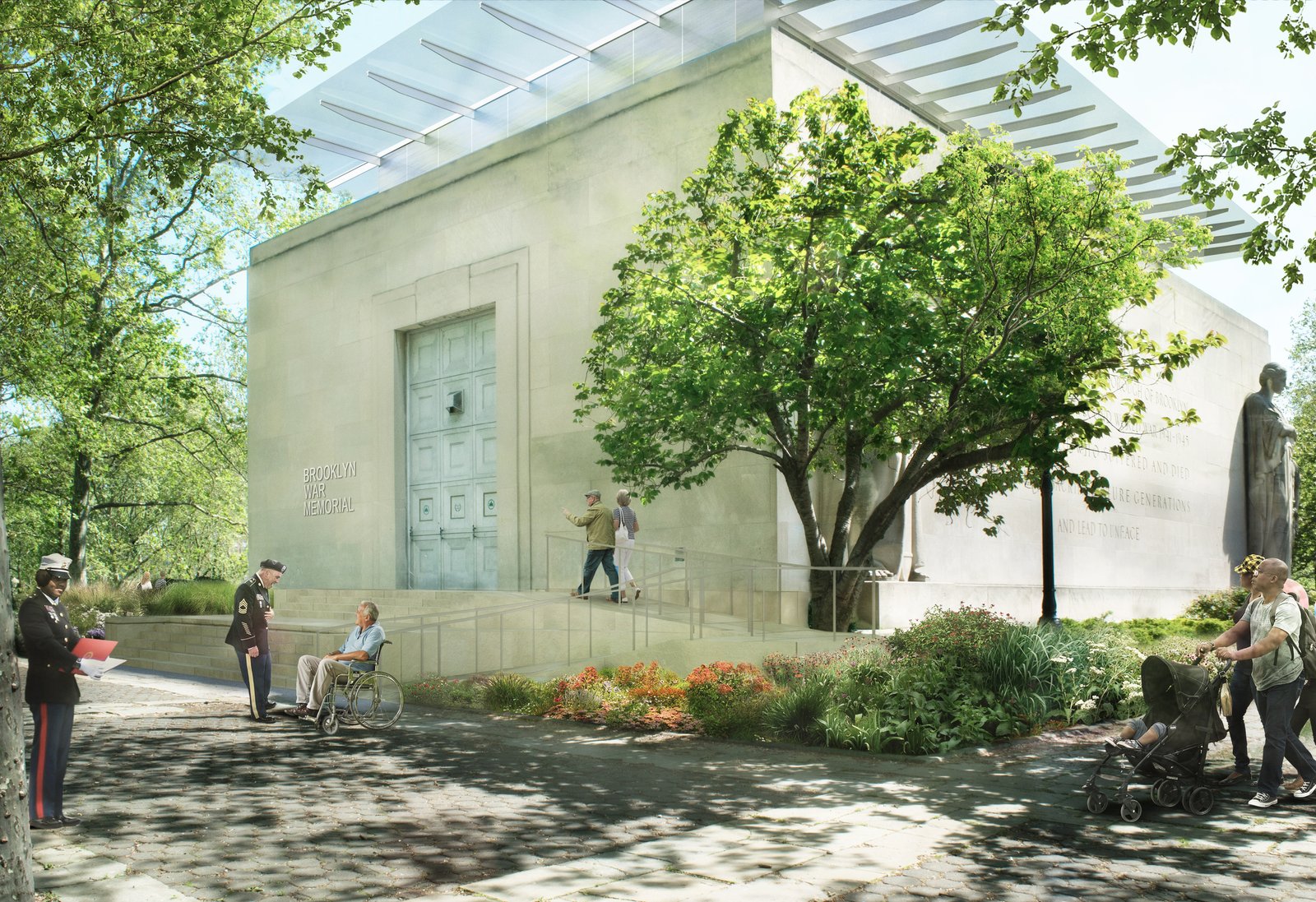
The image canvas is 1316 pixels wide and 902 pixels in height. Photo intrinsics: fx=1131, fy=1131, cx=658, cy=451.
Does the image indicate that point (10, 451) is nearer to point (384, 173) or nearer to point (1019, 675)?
point (384, 173)

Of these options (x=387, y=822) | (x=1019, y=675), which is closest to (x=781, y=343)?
(x=1019, y=675)

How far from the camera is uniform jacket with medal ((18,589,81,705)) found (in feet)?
24.4

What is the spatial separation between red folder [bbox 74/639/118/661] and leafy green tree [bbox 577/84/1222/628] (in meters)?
7.12

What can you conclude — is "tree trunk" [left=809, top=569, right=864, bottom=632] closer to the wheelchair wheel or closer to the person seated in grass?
the wheelchair wheel

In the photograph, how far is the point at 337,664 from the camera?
12.2 m

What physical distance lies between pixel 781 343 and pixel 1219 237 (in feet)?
73.4

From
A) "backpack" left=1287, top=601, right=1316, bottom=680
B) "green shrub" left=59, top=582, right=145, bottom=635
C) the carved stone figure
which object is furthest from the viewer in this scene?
the carved stone figure

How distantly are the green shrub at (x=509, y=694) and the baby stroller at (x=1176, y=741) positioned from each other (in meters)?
7.54

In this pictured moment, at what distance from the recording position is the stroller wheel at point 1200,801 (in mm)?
7688

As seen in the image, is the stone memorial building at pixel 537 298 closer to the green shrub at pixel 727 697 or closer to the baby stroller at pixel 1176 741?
the green shrub at pixel 727 697

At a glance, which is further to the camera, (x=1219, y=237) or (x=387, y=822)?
(x=1219, y=237)

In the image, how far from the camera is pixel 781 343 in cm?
1305

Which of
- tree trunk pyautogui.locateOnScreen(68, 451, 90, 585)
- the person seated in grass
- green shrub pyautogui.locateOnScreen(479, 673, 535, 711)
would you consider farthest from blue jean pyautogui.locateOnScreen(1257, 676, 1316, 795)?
tree trunk pyautogui.locateOnScreen(68, 451, 90, 585)

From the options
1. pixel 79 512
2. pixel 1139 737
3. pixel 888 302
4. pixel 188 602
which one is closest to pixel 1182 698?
pixel 1139 737
